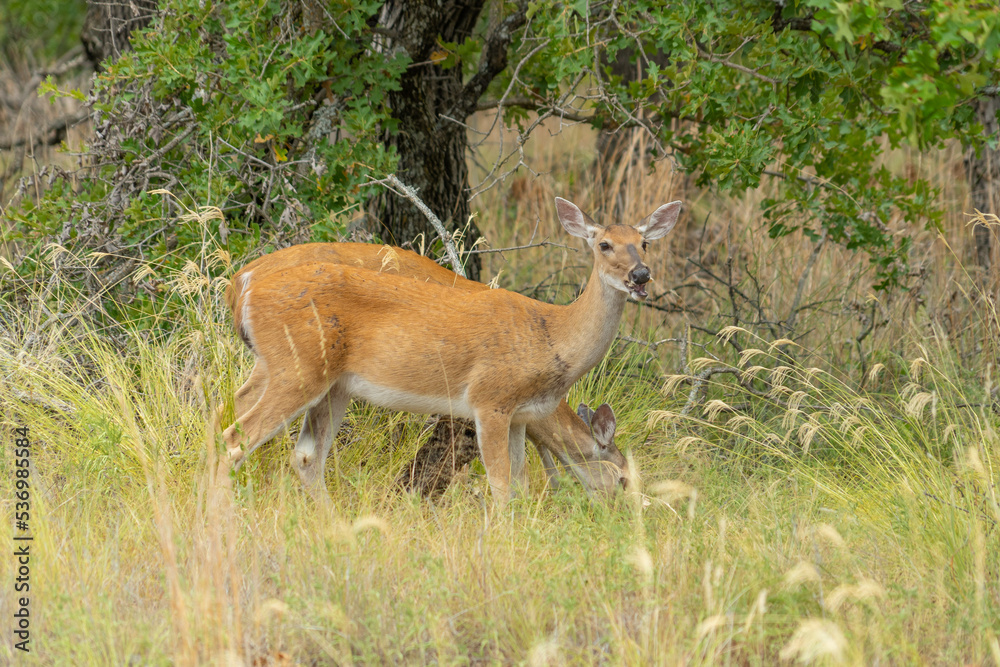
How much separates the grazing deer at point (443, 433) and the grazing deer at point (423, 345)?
0.31 metres

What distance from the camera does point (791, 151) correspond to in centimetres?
550

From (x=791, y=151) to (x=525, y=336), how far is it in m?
1.79

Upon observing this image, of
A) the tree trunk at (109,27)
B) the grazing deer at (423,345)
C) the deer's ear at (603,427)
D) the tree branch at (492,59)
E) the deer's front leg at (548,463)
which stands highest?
the tree branch at (492,59)

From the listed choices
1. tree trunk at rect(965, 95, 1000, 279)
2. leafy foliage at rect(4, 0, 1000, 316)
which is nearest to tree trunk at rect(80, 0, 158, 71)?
leafy foliage at rect(4, 0, 1000, 316)

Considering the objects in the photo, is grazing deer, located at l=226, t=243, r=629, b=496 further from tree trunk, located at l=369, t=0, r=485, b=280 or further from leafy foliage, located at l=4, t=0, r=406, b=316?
tree trunk, located at l=369, t=0, r=485, b=280

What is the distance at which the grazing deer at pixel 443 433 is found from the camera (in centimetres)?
529

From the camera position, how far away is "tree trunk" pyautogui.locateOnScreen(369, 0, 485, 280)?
251 inches

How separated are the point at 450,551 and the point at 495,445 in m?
0.98

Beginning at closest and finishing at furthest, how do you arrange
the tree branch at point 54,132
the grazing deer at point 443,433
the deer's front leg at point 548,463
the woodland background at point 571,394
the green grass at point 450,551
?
the green grass at point 450,551
the woodland background at point 571,394
the grazing deer at point 443,433
the deer's front leg at point 548,463
the tree branch at point 54,132

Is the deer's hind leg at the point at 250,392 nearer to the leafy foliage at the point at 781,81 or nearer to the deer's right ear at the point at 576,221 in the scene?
the deer's right ear at the point at 576,221

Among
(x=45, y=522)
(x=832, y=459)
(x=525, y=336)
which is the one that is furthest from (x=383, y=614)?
(x=832, y=459)

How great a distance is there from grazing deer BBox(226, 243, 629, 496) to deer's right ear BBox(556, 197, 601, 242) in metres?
0.65

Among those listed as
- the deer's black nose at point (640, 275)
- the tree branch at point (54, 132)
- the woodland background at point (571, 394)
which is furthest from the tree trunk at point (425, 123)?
the tree branch at point (54, 132)

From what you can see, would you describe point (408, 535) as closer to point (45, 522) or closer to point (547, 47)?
point (45, 522)
